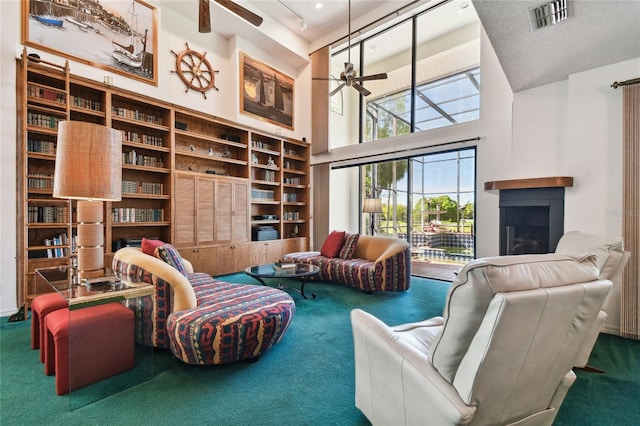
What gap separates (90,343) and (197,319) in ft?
1.97

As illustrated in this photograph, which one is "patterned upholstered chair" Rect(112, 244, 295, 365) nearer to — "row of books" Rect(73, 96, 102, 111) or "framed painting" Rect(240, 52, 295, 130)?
"row of books" Rect(73, 96, 102, 111)

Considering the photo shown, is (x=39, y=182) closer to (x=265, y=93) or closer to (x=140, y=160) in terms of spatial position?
(x=140, y=160)

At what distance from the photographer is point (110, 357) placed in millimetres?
1821

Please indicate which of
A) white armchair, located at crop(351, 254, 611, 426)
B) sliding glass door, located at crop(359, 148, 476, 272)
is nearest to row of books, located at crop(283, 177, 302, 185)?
sliding glass door, located at crop(359, 148, 476, 272)

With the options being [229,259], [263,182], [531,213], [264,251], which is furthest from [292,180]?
[531,213]

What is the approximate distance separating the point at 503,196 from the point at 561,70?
4.57 feet

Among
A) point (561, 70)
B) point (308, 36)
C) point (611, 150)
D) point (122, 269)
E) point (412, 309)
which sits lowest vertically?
point (412, 309)

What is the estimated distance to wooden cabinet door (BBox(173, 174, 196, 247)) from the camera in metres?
4.65

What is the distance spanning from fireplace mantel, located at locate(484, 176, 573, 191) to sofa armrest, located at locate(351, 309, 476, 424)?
274 centimetres

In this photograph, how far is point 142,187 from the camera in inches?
176

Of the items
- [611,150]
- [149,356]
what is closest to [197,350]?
[149,356]

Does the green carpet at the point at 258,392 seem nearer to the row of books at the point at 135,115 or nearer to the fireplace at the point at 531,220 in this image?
the fireplace at the point at 531,220

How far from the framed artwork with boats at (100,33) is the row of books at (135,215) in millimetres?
2008

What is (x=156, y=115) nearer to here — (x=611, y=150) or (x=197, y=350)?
(x=197, y=350)
